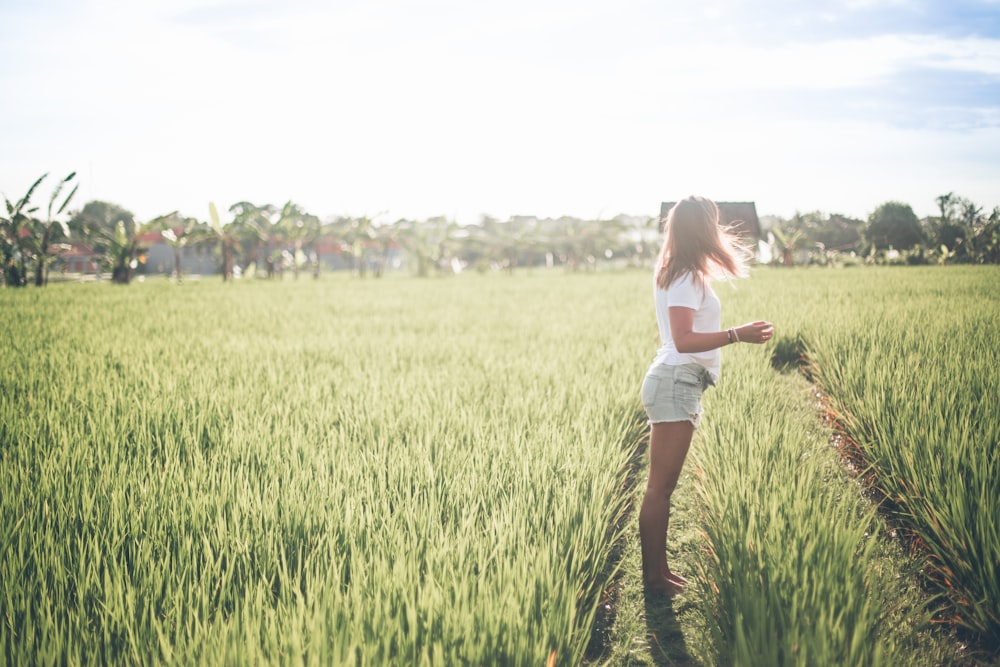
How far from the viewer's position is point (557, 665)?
4.19 feet

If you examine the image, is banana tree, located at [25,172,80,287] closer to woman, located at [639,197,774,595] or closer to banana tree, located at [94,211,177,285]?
banana tree, located at [94,211,177,285]

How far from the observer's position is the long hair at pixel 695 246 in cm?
168

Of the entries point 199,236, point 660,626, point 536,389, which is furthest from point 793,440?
point 199,236

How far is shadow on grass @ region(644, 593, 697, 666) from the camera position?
158cm

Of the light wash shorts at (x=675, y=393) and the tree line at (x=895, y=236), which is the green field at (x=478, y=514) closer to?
the light wash shorts at (x=675, y=393)

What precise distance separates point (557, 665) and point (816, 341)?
4.37 metres

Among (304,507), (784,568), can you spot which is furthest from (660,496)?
(304,507)

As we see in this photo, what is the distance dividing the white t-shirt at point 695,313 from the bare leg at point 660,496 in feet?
0.68

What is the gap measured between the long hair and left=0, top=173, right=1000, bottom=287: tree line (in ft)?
35.6

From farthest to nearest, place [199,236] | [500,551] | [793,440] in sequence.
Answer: [199,236]
[793,440]
[500,551]

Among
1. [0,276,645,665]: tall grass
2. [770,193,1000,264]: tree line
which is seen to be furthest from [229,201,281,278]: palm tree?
[770,193,1000,264]: tree line

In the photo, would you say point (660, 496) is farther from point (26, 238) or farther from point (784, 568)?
point (26, 238)

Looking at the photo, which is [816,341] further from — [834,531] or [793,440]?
[834,531]

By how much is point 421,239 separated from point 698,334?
2664cm
